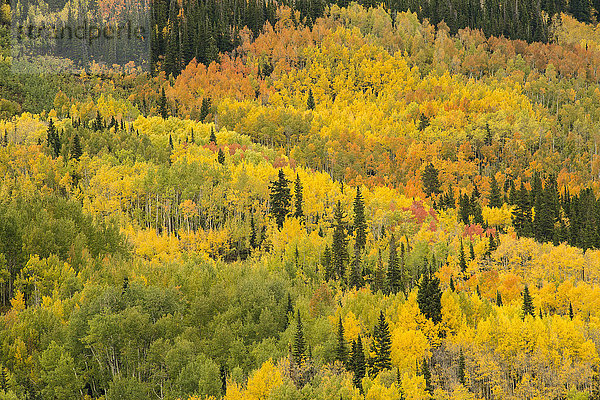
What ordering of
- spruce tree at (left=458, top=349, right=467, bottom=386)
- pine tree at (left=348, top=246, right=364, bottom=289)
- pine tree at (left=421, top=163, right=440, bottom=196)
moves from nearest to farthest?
spruce tree at (left=458, top=349, right=467, bottom=386), pine tree at (left=348, top=246, right=364, bottom=289), pine tree at (left=421, top=163, right=440, bottom=196)

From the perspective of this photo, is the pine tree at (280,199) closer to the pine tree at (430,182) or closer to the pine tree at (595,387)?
the pine tree at (430,182)

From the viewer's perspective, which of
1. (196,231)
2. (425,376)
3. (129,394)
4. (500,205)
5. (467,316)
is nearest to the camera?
(129,394)

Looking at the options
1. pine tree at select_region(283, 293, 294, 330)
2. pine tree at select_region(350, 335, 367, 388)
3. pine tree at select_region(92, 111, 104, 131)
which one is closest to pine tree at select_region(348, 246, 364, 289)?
pine tree at select_region(283, 293, 294, 330)

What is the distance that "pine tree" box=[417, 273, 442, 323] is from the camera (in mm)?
112812

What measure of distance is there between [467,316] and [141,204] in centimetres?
7212

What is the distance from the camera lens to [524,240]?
147625mm

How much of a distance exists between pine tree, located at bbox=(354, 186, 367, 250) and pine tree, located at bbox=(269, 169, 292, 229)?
48.4 feet

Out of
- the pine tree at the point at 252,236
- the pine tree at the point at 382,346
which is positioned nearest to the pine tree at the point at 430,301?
the pine tree at the point at 382,346

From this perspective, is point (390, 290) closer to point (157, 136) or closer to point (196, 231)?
point (196, 231)

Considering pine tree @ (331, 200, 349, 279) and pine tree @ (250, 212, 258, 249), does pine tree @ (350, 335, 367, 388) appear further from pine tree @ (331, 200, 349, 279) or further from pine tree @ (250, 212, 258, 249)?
pine tree @ (250, 212, 258, 249)

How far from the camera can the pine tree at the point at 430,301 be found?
11281 centimetres

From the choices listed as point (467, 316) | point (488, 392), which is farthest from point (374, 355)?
point (467, 316)

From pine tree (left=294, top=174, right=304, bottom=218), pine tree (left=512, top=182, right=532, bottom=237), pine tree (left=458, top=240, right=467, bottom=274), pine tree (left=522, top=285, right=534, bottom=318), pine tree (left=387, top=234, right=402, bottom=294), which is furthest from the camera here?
pine tree (left=512, top=182, right=532, bottom=237)

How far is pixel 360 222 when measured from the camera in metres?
152
